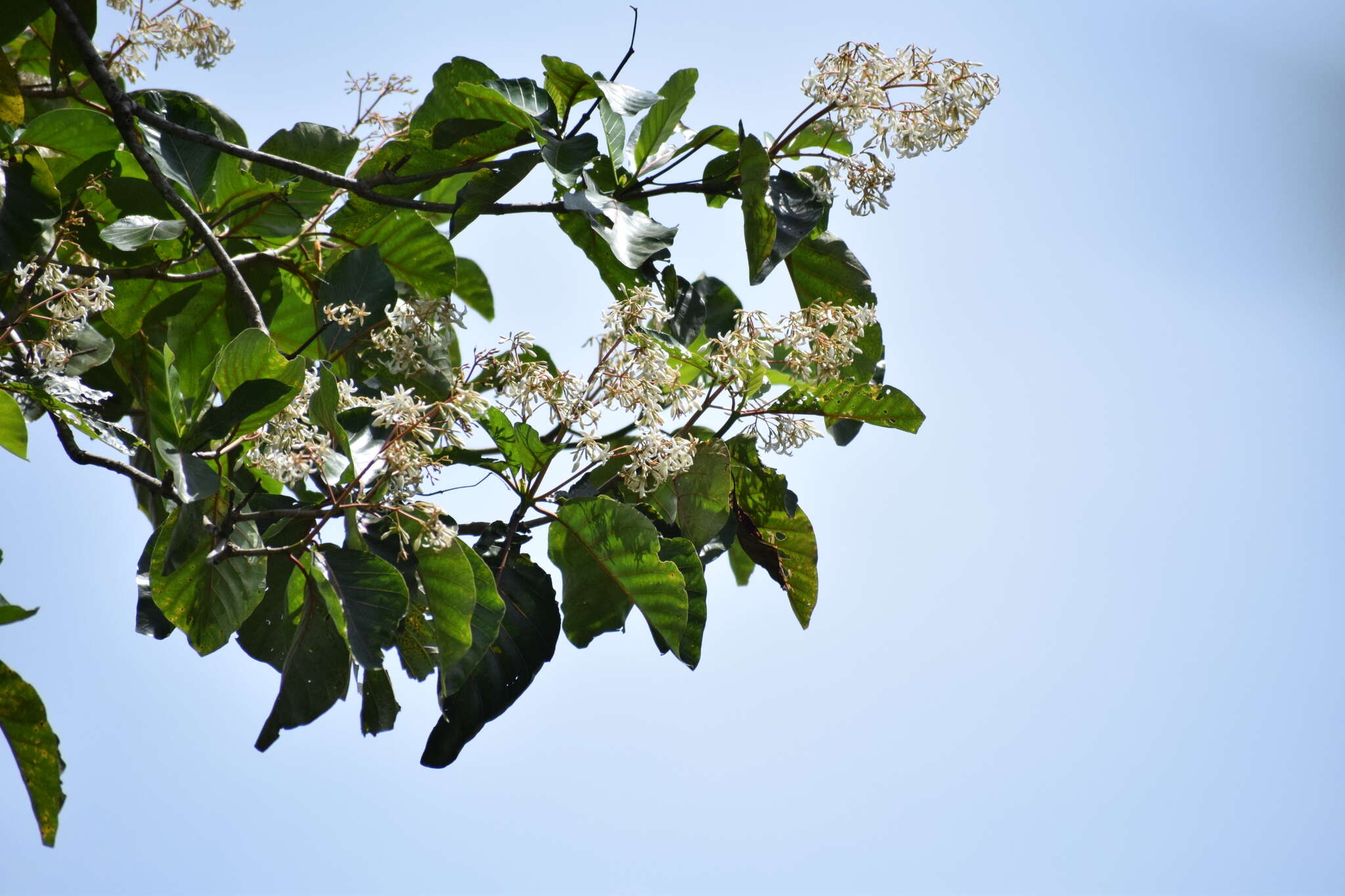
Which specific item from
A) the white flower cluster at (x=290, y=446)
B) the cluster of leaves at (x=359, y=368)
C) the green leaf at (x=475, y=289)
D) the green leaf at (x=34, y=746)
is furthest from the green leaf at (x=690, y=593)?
the green leaf at (x=475, y=289)

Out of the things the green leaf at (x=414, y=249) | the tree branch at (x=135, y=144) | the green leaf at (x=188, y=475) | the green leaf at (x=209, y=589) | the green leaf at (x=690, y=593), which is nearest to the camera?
the green leaf at (x=188, y=475)

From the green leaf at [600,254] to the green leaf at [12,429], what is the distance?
0.82 m

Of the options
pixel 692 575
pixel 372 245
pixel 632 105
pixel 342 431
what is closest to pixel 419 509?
pixel 342 431

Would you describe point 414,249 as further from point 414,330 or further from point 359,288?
point 414,330

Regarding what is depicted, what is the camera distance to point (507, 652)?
1.66 metres

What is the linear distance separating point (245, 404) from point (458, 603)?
0.36 m

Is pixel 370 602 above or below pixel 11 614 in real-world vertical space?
above

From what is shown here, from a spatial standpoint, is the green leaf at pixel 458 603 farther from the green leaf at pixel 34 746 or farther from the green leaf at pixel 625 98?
the green leaf at pixel 625 98

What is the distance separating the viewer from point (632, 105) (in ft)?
5.24

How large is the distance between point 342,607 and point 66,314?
0.59 m

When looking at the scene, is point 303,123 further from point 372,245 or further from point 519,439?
point 519,439

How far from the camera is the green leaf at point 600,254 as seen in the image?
1798mm

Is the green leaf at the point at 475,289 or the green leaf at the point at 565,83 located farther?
the green leaf at the point at 475,289

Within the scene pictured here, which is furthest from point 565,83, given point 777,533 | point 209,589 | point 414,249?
point 209,589
